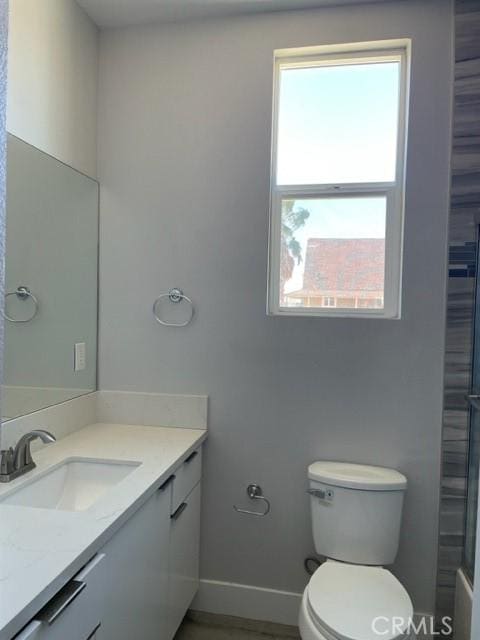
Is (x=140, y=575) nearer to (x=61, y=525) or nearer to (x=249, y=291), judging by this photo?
(x=61, y=525)

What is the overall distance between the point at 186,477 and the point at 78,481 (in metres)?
0.43

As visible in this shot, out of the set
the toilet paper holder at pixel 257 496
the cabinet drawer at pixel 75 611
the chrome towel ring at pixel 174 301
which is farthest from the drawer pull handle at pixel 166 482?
the chrome towel ring at pixel 174 301

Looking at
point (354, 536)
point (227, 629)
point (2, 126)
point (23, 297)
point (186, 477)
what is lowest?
point (227, 629)

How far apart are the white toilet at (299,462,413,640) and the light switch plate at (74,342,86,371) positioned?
3.87 feet

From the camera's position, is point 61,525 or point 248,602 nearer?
point 61,525

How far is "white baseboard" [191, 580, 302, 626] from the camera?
1.99m

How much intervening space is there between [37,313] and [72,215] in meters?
0.50

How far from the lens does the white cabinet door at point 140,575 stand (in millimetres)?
1185

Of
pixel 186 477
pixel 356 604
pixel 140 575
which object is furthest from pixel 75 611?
pixel 356 604

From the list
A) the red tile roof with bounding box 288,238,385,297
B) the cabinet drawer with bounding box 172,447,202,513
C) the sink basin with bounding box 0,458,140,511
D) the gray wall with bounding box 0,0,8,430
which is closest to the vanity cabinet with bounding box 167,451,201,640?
the cabinet drawer with bounding box 172,447,202,513

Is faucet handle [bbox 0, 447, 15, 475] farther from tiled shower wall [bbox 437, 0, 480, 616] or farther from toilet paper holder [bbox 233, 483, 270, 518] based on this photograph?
tiled shower wall [bbox 437, 0, 480, 616]

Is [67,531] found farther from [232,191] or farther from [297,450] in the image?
[232,191]

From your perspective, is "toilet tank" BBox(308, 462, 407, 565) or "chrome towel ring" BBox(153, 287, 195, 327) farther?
"chrome towel ring" BBox(153, 287, 195, 327)

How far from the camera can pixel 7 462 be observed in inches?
55.5
